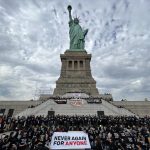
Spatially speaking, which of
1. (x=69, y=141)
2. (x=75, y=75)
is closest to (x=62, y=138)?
(x=69, y=141)

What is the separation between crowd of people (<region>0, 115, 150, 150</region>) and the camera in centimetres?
1178

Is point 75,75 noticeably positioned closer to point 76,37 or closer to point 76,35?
point 76,37

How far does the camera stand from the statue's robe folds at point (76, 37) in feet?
192

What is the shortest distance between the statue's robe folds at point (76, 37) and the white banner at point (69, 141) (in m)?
49.4

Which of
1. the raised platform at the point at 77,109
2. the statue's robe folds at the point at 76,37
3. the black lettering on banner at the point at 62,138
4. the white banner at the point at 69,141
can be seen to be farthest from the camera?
the statue's robe folds at the point at 76,37

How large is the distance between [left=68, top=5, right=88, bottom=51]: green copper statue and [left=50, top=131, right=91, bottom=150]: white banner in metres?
48.9

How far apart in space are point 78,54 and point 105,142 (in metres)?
43.3

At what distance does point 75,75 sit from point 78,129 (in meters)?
34.6

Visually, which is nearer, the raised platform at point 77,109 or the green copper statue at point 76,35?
the raised platform at point 77,109

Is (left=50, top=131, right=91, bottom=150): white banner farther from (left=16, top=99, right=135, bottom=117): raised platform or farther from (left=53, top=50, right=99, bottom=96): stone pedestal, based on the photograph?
(left=53, top=50, right=99, bottom=96): stone pedestal

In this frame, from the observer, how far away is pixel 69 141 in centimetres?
940

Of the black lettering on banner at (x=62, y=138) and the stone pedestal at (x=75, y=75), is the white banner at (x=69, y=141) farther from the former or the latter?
the stone pedestal at (x=75, y=75)

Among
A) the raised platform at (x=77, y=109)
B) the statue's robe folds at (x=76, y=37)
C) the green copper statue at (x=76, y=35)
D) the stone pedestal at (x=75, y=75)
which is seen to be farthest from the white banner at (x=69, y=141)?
the statue's robe folds at (x=76, y=37)

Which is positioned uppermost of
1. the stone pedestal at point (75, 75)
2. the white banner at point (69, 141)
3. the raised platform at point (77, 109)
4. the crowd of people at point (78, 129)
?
the stone pedestal at point (75, 75)
